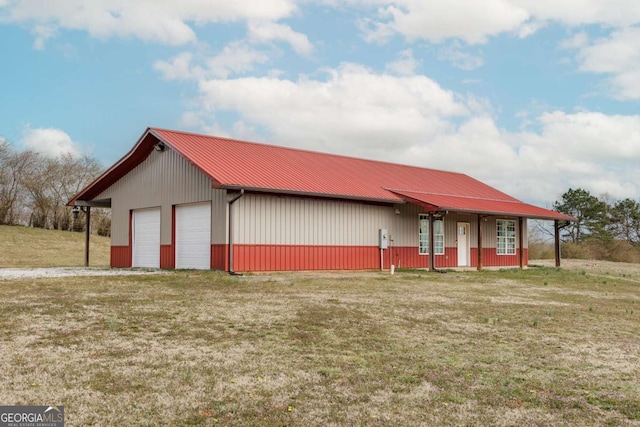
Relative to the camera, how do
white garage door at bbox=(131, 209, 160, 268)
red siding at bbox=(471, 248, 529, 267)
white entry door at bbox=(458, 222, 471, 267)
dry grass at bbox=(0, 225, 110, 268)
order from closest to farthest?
white garage door at bbox=(131, 209, 160, 268), white entry door at bbox=(458, 222, 471, 267), red siding at bbox=(471, 248, 529, 267), dry grass at bbox=(0, 225, 110, 268)

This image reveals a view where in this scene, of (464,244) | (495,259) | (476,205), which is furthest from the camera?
(495,259)

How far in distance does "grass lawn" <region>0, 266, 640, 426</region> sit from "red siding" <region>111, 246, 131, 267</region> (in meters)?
10.6

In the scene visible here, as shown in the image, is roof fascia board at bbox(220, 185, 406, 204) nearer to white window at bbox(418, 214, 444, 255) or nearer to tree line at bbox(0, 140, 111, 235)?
white window at bbox(418, 214, 444, 255)

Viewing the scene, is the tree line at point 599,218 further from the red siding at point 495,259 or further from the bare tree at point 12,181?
the bare tree at point 12,181

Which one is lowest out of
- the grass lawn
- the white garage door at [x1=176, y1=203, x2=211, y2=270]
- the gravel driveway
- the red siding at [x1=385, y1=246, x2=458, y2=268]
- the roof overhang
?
the grass lawn

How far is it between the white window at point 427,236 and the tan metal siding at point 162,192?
8.77 metres

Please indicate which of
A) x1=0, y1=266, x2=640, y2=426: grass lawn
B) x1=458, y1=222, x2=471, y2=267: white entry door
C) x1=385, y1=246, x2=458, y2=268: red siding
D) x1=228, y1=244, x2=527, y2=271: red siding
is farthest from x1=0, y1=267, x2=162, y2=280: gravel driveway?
x1=458, y1=222, x2=471, y2=267: white entry door

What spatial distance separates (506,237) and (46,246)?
2682 cm

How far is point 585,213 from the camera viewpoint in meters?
48.6

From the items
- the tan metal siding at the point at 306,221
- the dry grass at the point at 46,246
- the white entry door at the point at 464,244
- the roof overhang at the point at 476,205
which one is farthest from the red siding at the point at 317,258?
the dry grass at the point at 46,246

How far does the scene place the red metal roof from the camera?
1822 cm

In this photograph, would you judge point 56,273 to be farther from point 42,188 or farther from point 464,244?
point 42,188

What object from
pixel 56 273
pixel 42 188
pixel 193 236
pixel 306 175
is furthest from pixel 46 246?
pixel 306 175

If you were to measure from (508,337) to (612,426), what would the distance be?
133 inches
